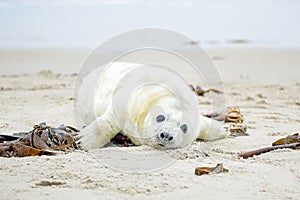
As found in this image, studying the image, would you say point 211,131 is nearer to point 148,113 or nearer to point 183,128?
point 183,128

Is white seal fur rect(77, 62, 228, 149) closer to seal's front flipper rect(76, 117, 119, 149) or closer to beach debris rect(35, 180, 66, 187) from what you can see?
seal's front flipper rect(76, 117, 119, 149)

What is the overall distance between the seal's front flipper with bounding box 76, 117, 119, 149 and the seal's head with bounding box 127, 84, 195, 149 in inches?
9.9

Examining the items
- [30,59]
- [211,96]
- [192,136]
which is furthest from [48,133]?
[30,59]

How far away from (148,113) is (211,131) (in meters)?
0.75

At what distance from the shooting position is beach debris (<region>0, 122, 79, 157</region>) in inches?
135

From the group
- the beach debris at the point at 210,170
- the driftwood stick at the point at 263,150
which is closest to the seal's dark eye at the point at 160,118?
the driftwood stick at the point at 263,150

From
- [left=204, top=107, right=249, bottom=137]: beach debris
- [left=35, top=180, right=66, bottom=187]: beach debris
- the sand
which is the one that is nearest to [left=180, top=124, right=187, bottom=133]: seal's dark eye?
the sand

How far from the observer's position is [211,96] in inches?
285

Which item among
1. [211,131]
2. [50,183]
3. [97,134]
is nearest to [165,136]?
[97,134]

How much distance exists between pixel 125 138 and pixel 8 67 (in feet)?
25.7

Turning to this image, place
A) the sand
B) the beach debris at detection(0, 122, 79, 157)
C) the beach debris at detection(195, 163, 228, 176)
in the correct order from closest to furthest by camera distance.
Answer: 1. the sand
2. the beach debris at detection(195, 163, 228, 176)
3. the beach debris at detection(0, 122, 79, 157)

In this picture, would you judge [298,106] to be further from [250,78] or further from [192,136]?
[250,78]

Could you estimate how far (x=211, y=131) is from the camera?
452 centimetres

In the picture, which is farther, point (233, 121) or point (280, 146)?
point (233, 121)
